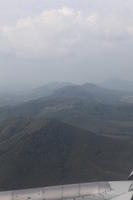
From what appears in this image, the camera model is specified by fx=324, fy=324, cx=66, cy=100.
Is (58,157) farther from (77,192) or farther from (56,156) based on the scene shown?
(77,192)

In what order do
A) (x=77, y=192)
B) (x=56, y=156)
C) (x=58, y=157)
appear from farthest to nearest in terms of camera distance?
(x=56, y=156) < (x=58, y=157) < (x=77, y=192)

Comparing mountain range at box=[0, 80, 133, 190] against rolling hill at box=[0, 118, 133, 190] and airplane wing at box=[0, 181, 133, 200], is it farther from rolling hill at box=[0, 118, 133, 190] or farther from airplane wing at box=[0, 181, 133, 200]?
airplane wing at box=[0, 181, 133, 200]

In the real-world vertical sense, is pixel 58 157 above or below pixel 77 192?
above

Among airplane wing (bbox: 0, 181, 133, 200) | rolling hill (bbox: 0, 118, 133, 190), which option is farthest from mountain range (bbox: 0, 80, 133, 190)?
airplane wing (bbox: 0, 181, 133, 200)

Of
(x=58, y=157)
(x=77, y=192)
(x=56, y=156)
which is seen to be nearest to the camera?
(x=77, y=192)

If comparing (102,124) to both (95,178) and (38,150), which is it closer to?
(38,150)

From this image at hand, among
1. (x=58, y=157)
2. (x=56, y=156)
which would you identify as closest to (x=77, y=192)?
(x=58, y=157)

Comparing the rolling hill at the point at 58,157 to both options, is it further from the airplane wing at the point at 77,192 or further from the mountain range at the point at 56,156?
the airplane wing at the point at 77,192

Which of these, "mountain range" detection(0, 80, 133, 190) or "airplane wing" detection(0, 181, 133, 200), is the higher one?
"mountain range" detection(0, 80, 133, 190)

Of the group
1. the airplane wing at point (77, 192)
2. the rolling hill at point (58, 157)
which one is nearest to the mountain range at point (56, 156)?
the rolling hill at point (58, 157)

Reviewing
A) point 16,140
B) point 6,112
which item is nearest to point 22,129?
point 16,140

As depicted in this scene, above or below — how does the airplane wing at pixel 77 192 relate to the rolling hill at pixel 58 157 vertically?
below
